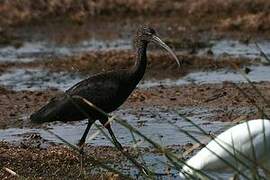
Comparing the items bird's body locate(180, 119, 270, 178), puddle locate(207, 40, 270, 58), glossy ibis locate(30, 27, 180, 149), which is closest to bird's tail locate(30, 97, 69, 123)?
glossy ibis locate(30, 27, 180, 149)

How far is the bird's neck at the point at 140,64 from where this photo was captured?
9.07 meters

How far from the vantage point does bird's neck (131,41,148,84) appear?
907 cm

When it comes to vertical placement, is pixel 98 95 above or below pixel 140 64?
below

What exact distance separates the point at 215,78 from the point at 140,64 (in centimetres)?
527

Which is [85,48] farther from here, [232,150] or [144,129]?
[232,150]

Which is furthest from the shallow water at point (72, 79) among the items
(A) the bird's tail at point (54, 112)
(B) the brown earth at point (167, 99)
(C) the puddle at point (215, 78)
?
(A) the bird's tail at point (54, 112)

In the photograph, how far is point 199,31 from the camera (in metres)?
21.3

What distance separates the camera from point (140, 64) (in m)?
9.31

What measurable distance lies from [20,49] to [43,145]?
10.0 m

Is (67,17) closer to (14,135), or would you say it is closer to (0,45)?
(0,45)

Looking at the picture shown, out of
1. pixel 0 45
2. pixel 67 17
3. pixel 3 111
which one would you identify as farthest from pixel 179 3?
pixel 3 111

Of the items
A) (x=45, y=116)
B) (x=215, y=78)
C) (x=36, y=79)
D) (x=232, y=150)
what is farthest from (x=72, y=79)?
(x=232, y=150)

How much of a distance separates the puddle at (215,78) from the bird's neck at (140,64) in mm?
4027

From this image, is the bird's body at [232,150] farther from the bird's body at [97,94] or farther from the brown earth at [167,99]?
the brown earth at [167,99]
